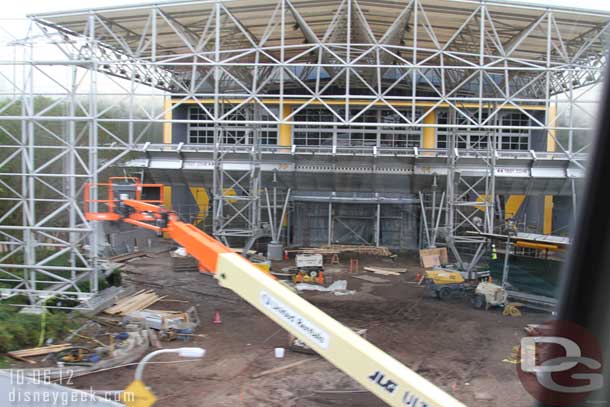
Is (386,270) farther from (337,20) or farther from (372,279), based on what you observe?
(337,20)

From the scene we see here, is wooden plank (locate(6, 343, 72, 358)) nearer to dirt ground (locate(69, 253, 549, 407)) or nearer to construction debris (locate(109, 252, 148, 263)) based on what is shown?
dirt ground (locate(69, 253, 549, 407))

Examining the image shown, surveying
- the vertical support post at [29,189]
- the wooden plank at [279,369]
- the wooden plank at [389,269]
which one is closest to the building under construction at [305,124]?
the vertical support post at [29,189]

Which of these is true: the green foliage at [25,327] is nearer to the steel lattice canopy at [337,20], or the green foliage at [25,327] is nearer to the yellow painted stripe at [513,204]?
the steel lattice canopy at [337,20]

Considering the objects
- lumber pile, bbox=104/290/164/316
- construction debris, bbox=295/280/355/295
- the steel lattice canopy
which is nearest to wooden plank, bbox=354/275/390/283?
construction debris, bbox=295/280/355/295

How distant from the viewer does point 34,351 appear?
786 cm

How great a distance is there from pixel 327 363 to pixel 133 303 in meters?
4.91

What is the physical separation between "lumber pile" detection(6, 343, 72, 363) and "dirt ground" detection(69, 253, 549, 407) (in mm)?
1128

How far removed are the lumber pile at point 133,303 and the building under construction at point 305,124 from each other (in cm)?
62

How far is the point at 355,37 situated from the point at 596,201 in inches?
573

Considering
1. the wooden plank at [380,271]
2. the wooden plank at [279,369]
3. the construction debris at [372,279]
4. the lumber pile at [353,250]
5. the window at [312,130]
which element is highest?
the window at [312,130]

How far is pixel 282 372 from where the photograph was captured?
7.75 m

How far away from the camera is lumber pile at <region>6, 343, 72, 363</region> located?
7.68m

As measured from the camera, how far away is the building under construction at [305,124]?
10508 millimetres

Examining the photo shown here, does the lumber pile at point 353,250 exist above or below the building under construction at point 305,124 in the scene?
below
